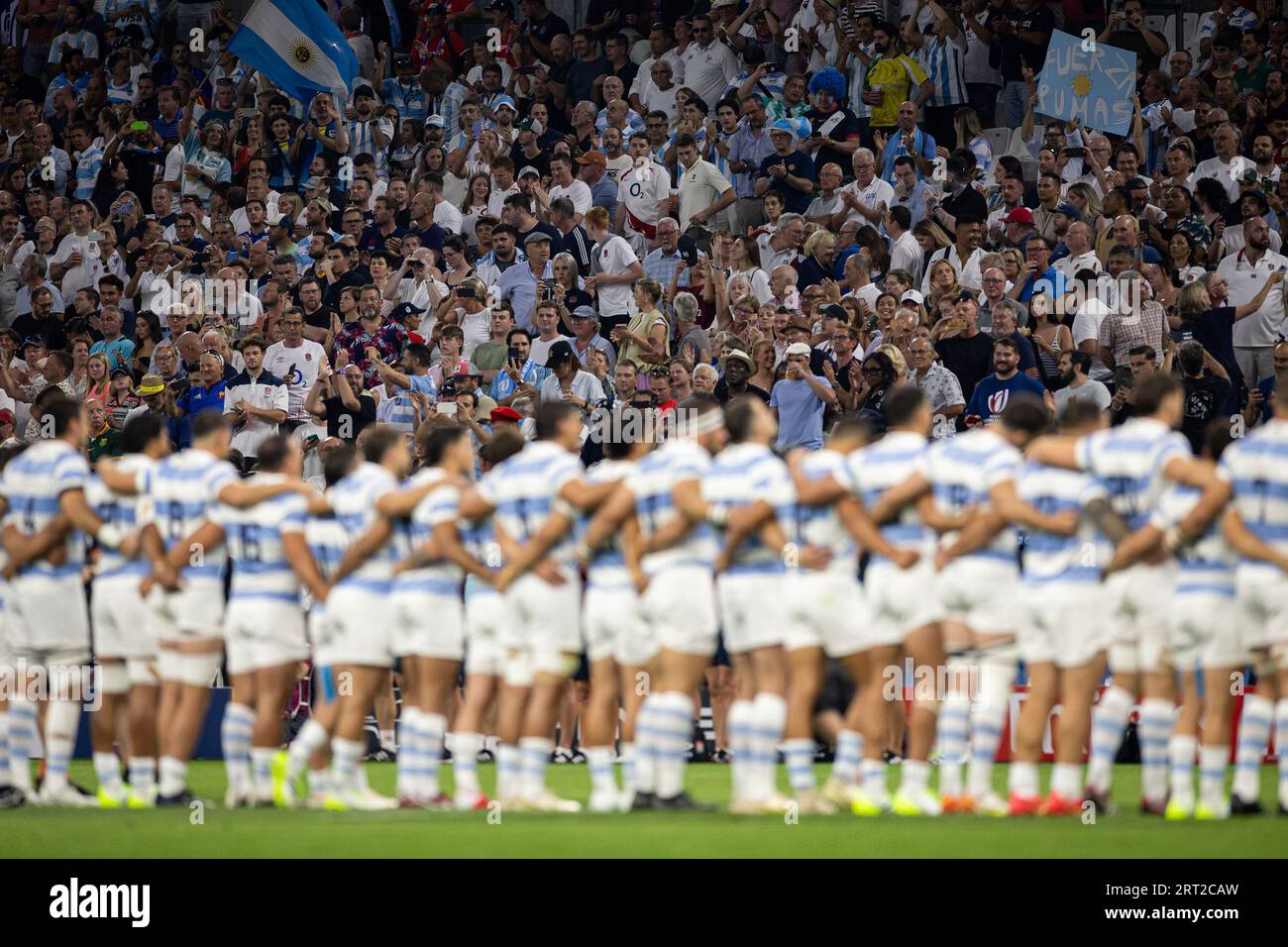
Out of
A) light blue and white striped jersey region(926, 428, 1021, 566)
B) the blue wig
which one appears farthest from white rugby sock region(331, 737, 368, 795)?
the blue wig

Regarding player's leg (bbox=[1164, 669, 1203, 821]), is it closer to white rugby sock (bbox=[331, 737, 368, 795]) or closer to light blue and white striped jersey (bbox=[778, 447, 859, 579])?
light blue and white striped jersey (bbox=[778, 447, 859, 579])

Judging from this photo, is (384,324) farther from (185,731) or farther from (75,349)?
(185,731)

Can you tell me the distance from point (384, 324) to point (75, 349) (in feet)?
11.1

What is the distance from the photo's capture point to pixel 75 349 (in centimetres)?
2006

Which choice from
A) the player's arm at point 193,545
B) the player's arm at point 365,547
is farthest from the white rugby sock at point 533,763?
the player's arm at point 193,545

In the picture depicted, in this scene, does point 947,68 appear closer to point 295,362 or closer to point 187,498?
point 295,362

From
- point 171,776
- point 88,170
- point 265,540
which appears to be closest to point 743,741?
point 265,540

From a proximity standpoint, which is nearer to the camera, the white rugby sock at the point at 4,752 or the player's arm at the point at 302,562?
the player's arm at the point at 302,562

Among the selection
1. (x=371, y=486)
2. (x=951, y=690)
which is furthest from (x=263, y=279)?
(x=951, y=690)

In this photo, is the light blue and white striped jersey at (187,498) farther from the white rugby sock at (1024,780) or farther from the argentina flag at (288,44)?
the argentina flag at (288,44)

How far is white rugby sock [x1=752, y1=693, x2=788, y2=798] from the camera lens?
1097 centimetres

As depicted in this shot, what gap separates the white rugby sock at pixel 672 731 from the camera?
1108cm

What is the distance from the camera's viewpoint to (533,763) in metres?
11.5

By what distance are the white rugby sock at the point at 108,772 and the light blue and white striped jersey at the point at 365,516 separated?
2091mm
